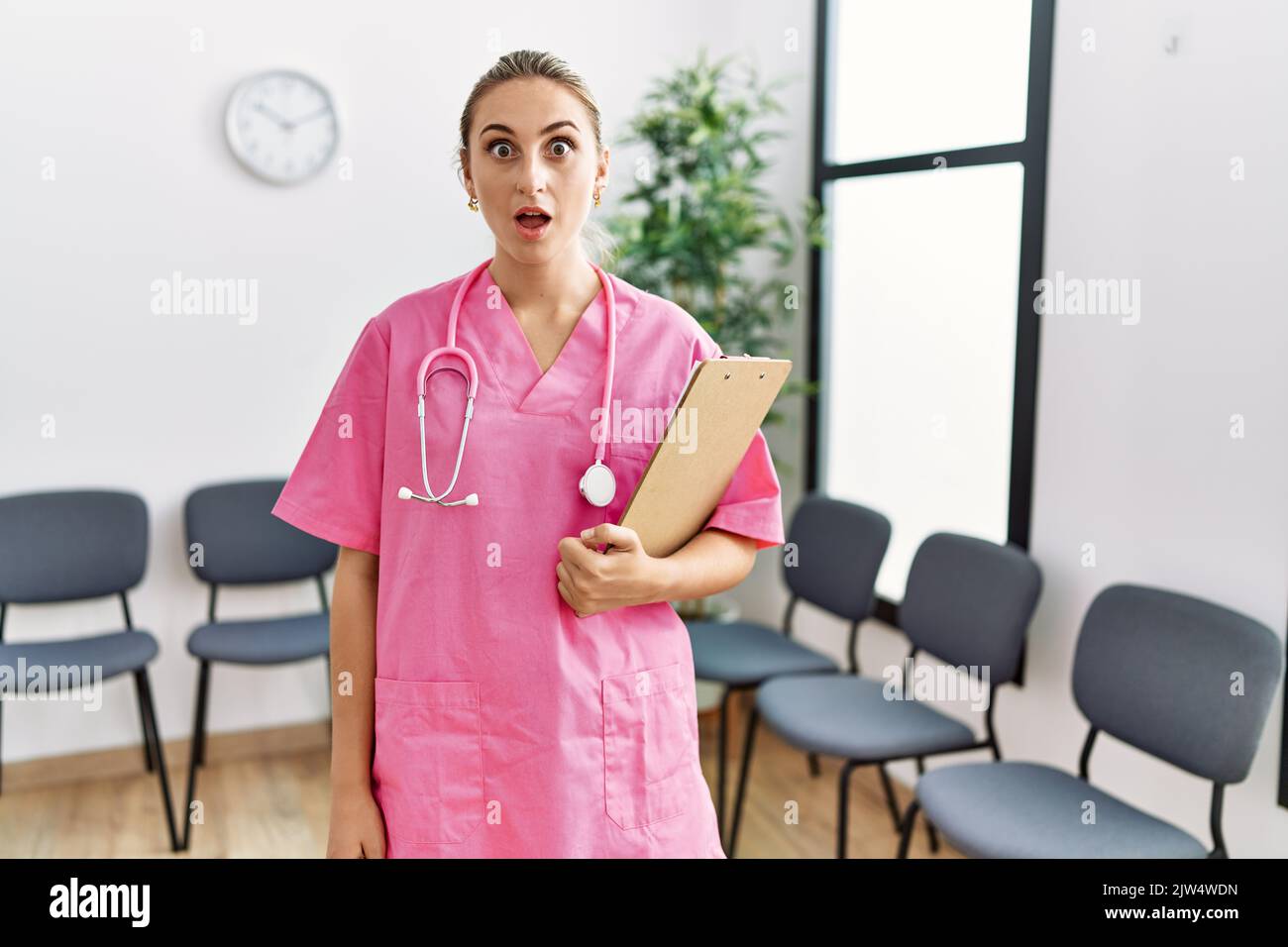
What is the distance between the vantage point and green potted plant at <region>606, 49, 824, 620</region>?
2.60 m

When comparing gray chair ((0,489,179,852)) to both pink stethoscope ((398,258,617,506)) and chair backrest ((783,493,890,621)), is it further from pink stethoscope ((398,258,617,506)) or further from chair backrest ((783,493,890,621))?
pink stethoscope ((398,258,617,506))

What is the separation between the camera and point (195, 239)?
2.55 m

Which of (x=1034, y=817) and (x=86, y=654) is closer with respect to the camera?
(x=1034, y=817)

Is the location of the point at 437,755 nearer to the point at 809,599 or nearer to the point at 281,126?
the point at 809,599

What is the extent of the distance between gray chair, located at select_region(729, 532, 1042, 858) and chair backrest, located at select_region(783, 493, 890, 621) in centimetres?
11

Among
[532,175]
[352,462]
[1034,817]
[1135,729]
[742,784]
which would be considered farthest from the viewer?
[742,784]

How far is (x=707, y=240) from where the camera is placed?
263 cm

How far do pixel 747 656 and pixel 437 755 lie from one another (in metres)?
→ 1.62

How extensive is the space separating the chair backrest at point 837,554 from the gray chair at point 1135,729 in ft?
1.82

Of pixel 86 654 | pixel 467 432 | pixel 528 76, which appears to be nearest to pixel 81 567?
pixel 86 654

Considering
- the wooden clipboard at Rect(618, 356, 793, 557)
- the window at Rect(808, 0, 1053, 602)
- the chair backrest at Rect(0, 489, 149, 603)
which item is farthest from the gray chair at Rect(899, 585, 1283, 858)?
the chair backrest at Rect(0, 489, 149, 603)

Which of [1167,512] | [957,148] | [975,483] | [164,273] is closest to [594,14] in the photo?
[957,148]

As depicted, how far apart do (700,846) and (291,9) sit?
7.80 ft
